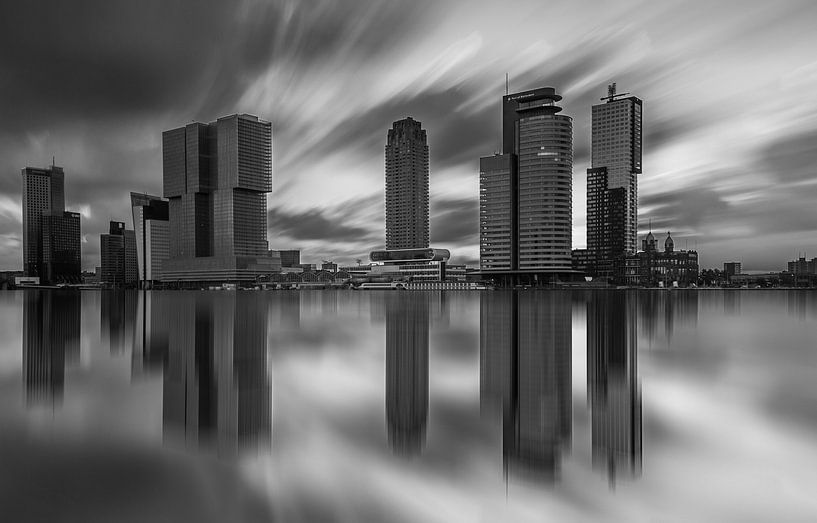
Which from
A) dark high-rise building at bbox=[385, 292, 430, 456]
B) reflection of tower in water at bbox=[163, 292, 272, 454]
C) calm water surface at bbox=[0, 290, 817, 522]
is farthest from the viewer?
reflection of tower in water at bbox=[163, 292, 272, 454]

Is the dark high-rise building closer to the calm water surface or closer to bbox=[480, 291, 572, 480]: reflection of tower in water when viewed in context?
the calm water surface

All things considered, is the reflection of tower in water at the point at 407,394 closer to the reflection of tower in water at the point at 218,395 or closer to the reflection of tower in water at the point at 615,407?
the reflection of tower in water at the point at 218,395

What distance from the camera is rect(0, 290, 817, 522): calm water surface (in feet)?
28.2

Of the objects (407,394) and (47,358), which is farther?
(47,358)

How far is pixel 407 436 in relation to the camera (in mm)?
12344

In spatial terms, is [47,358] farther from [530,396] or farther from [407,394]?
[530,396]

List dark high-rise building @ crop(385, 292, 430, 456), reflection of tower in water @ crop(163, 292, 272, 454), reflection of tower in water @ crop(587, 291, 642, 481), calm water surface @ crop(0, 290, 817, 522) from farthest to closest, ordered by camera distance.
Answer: reflection of tower in water @ crop(163, 292, 272, 454), dark high-rise building @ crop(385, 292, 430, 456), reflection of tower in water @ crop(587, 291, 642, 481), calm water surface @ crop(0, 290, 817, 522)

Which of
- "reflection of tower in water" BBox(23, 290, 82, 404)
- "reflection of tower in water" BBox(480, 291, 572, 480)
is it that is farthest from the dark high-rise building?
"reflection of tower in water" BBox(23, 290, 82, 404)

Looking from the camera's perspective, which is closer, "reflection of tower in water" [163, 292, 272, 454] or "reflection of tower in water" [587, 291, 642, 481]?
"reflection of tower in water" [587, 291, 642, 481]

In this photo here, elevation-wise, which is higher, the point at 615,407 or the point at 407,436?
the point at 407,436

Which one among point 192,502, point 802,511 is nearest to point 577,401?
point 802,511

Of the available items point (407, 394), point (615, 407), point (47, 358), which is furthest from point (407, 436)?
point (47, 358)

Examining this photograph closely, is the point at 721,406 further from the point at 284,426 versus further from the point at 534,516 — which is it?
the point at 284,426

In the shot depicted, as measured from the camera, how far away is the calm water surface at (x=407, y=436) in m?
8.59
